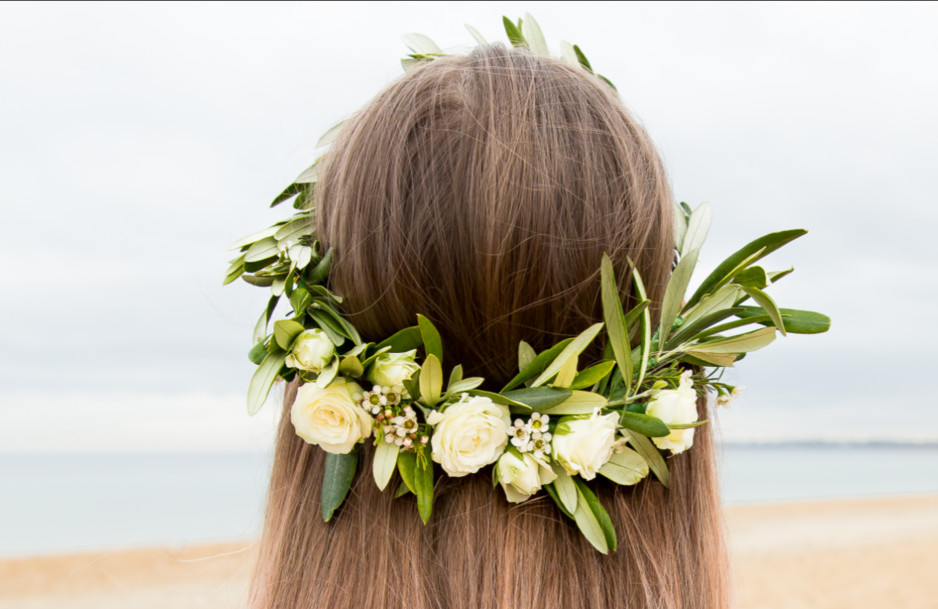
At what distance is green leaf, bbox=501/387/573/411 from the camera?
103 cm

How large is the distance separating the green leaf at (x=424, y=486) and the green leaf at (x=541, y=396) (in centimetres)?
16

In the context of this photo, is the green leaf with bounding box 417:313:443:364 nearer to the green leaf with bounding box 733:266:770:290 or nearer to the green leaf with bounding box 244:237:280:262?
the green leaf with bounding box 244:237:280:262

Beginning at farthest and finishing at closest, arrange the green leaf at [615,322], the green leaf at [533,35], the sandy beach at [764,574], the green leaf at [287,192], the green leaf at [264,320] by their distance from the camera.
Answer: the sandy beach at [764,574] → the green leaf at [533,35] → the green leaf at [287,192] → the green leaf at [264,320] → the green leaf at [615,322]

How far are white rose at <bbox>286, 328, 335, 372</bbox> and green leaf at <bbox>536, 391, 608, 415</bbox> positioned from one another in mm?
332

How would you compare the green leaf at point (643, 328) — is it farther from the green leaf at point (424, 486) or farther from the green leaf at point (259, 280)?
the green leaf at point (259, 280)

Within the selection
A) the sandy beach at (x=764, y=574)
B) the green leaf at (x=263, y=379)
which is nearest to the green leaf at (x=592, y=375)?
the green leaf at (x=263, y=379)

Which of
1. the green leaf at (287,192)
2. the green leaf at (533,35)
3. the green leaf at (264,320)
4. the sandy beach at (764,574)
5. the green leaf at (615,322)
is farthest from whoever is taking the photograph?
the sandy beach at (764,574)

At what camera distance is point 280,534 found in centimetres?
112

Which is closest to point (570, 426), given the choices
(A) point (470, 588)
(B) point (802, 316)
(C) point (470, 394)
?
(C) point (470, 394)

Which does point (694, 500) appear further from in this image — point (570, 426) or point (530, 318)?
point (530, 318)

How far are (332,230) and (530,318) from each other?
0.34 metres

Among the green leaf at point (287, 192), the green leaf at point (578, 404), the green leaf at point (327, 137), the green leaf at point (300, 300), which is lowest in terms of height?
the green leaf at point (578, 404)

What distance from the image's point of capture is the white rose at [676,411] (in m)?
1.06

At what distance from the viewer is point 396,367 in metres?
1.04
